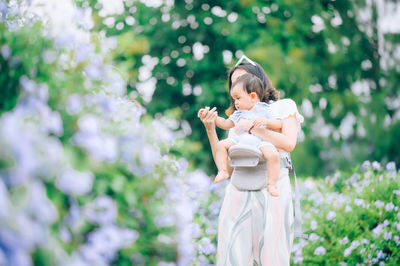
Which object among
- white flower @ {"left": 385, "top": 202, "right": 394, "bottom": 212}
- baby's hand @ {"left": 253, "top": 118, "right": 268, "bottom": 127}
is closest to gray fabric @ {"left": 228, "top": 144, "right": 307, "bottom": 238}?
baby's hand @ {"left": 253, "top": 118, "right": 268, "bottom": 127}

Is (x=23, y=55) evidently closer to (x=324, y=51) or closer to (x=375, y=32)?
(x=324, y=51)

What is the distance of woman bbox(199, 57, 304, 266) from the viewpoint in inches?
101

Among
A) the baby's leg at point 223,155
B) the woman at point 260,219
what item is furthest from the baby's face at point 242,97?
the baby's leg at point 223,155

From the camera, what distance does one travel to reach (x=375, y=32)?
8.40 m

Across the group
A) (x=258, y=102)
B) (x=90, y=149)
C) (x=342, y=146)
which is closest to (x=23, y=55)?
(x=90, y=149)

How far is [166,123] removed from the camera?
207cm

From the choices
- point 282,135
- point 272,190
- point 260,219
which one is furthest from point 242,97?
point 260,219

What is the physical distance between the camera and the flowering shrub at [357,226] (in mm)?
3840

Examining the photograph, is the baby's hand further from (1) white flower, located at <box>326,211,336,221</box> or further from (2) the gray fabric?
(1) white flower, located at <box>326,211,336,221</box>

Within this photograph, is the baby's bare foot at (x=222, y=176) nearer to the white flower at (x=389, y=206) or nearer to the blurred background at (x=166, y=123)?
the blurred background at (x=166, y=123)

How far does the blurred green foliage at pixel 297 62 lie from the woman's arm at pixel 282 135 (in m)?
4.04

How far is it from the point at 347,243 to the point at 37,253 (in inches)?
136

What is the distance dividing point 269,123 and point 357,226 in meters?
2.14

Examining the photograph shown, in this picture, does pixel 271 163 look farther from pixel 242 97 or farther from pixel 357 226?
pixel 357 226
